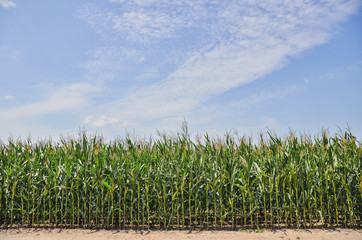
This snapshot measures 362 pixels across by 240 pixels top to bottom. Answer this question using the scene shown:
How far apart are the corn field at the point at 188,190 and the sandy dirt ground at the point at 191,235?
0.60 ft

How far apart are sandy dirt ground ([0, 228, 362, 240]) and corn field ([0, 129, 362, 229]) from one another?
18 centimetres

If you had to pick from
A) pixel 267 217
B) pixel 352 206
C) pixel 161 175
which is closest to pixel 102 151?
pixel 161 175

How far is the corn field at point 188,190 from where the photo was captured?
532 cm

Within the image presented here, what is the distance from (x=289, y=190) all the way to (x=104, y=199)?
337 centimetres

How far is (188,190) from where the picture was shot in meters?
5.43

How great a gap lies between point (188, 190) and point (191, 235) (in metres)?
0.78

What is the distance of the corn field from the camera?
209 inches

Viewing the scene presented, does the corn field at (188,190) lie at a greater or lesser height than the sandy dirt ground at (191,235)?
greater

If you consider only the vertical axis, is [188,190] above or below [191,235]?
above

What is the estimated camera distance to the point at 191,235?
5051 mm

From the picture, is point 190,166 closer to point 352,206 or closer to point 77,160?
point 77,160

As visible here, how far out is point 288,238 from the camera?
16.3 feet

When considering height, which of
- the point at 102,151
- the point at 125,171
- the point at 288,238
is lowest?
the point at 288,238

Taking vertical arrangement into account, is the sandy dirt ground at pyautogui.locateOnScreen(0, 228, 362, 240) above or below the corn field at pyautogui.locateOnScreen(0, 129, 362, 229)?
below
